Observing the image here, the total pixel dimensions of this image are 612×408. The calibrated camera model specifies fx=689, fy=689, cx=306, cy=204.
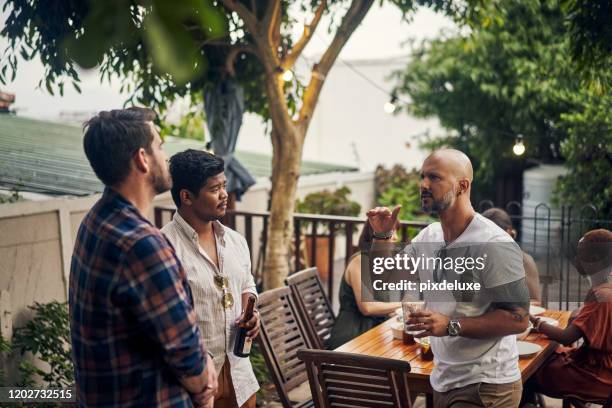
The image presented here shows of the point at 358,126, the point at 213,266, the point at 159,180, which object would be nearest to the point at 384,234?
the point at 213,266

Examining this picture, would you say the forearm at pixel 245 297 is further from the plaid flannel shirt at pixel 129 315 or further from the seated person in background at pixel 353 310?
the seated person in background at pixel 353 310

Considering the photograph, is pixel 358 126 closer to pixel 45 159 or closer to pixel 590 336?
pixel 45 159

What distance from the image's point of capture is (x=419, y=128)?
16.6 m

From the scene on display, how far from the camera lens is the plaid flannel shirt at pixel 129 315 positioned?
70.7 inches

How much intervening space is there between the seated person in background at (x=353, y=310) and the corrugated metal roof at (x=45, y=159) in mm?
2362

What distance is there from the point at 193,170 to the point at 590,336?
2.10 m

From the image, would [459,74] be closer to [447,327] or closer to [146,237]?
[447,327]

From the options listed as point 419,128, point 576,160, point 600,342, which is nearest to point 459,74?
point 576,160

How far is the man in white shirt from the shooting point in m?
2.68

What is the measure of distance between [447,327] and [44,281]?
→ 332cm

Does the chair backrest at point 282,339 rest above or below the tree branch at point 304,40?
below

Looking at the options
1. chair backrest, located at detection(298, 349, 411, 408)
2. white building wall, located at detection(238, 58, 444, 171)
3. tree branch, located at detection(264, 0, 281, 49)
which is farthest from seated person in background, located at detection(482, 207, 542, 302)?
white building wall, located at detection(238, 58, 444, 171)

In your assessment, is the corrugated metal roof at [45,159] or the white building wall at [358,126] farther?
the white building wall at [358,126]

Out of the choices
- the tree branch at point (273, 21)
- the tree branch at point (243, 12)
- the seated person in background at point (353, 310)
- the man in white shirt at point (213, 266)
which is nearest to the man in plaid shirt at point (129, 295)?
the man in white shirt at point (213, 266)
